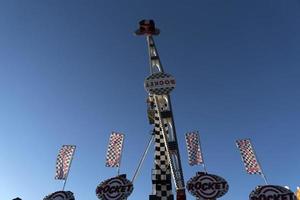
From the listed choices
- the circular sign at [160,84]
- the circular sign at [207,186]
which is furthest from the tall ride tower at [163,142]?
the circular sign at [207,186]

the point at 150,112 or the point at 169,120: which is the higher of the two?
the point at 150,112

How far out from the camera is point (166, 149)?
22.7 metres

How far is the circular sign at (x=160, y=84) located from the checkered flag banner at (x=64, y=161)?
6.73 m

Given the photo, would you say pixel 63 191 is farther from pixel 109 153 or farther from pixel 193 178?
pixel 193 178

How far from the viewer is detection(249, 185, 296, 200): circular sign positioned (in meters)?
17.0

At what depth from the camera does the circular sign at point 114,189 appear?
61.1 ft

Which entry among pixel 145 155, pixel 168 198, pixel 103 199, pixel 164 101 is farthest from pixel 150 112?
pixel 103 199

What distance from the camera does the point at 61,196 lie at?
750 inches

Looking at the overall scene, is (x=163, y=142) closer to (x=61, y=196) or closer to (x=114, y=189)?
(x=114, y=189)

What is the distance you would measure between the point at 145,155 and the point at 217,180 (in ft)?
22.9

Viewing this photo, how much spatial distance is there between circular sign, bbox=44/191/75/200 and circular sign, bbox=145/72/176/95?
27.3ft

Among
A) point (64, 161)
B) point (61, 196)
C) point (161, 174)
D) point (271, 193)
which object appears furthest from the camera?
point (64, 161)

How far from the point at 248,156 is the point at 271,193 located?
4723 mm

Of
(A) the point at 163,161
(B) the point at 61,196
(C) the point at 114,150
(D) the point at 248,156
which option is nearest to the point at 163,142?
(A) the point at 163,161
